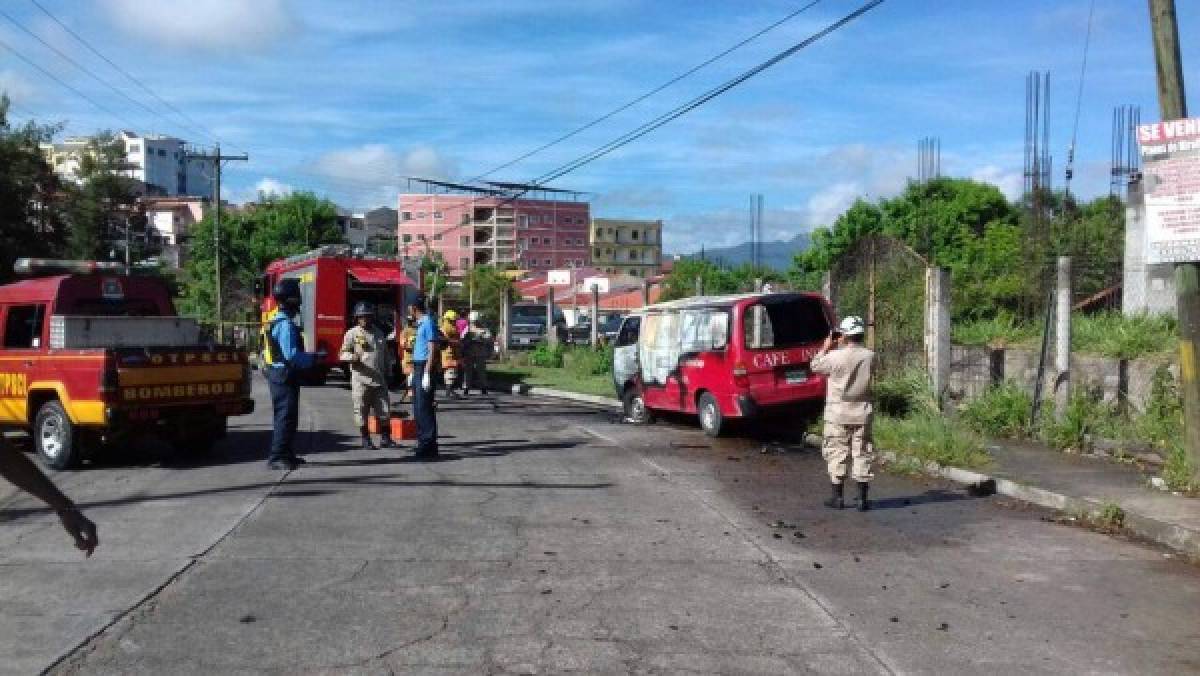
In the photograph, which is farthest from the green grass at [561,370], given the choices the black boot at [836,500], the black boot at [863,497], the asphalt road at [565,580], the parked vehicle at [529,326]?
the black boot at [863,497]

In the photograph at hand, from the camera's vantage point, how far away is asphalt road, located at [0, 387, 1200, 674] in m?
5.32

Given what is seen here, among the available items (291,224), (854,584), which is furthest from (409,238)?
(854,584)

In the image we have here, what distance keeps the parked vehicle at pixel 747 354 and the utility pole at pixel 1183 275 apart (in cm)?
472

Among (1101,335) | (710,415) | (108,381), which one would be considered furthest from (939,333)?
(108,381)

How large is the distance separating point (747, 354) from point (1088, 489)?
4726 mm

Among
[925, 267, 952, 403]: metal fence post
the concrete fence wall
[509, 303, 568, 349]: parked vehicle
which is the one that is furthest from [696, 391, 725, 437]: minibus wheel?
[509, 303, 568, 349]: parked vehicle

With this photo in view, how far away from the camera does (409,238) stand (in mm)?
117688

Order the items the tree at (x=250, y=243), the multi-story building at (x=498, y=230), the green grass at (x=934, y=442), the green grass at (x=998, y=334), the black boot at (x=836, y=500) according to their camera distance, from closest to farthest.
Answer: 1. the black boot at (x=836, y=500)
2. the green grass at (x=934, y=442)
3. the green grass at (x=998, y=334)
4. the tree at (x=250, y=243)
5. the multi-story building at (x=498, y=230)

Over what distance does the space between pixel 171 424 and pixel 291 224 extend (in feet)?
168

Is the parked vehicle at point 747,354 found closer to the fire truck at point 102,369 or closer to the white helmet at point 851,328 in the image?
the white helmet at point 851,328

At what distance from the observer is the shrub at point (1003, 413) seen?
13.3 meters

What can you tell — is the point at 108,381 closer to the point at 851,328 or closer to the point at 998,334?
the point at 851,328

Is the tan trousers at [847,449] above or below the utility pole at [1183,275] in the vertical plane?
below

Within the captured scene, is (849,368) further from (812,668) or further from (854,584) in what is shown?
(812,668)
